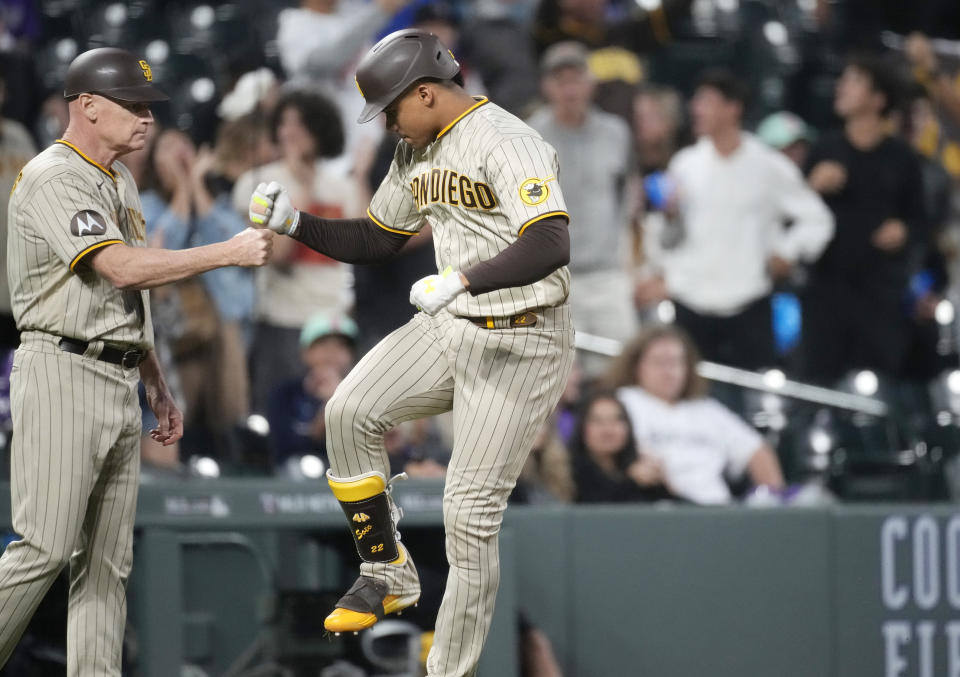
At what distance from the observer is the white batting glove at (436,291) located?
11.4 ft

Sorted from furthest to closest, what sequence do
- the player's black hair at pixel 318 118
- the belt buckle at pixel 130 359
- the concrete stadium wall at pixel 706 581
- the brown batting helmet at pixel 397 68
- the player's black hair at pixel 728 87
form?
1. the player's black hair at pixel 728 87
2. the player's black hair at pixel 318 118
3. the concrete stadium wall at pixel 706 581
4. the belt buckle at pixel 130 359
5. the brown batting helmet at pixel 397 68

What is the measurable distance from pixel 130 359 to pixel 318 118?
9.49 ft

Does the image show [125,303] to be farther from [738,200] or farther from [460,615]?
[738,200]

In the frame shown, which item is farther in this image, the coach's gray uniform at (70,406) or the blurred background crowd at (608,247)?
the blurred background crowd at (608,247)

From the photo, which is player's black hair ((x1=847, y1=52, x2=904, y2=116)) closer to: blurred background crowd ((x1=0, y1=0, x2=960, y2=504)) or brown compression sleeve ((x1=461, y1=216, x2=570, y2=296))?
blurred background crowd ((x1=0, y1=0, x2=960, y2=504))

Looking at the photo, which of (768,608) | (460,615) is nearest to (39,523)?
(460,615)

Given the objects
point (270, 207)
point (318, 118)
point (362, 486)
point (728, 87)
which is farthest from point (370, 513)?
point (728, 87)

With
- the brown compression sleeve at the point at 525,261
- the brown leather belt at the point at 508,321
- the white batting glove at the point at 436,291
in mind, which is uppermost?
the brown compression sleeve at the point at 525,261

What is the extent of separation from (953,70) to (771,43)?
1.17m

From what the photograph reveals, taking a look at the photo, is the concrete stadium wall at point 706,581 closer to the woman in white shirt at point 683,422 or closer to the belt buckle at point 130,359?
the woman in white shirt at point 683,422

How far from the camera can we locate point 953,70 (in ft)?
29.6

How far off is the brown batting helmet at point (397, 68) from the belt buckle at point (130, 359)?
927 millimetres

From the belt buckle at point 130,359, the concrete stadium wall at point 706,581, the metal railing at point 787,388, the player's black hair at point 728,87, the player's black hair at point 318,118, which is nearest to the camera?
the belt buckle at point 130,359

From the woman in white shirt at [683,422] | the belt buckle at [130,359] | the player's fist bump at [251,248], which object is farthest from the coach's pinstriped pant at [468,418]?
the woman in white shirt at [683,422]
